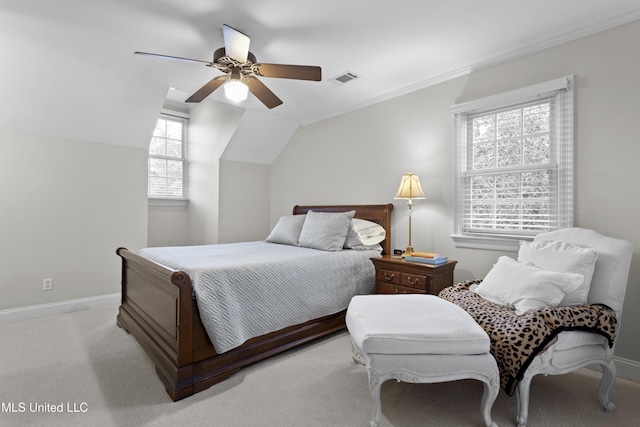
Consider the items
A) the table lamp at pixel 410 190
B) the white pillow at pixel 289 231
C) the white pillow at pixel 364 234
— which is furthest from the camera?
the white pillow at pixel 289 231

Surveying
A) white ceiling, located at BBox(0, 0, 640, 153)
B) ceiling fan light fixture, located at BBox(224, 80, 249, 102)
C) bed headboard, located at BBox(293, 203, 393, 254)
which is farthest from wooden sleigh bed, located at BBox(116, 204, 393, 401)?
white ceiling, located at BBox(0, 0, 640, 153)

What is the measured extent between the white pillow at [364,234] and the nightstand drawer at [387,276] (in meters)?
0.43

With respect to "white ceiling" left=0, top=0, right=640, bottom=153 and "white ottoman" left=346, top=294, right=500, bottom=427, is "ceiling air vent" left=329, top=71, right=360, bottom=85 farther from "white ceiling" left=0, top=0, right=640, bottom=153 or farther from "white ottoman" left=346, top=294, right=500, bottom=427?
"white ottoman" left=346, top=294, right=500, bottom=427

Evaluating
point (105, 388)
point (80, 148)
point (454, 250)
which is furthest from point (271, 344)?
point (80, 148)

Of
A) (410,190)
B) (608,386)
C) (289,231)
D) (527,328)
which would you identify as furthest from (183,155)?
(608,386)

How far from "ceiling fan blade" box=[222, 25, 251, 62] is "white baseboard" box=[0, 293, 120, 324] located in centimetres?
327

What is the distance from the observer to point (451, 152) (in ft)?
10.3

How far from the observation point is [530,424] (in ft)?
5.76

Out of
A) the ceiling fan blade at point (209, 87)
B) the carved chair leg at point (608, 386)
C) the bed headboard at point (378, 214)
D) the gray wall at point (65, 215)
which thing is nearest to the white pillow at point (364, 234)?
the bed headboard at point (378, 214)

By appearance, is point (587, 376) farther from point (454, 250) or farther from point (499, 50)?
point (499, 50)

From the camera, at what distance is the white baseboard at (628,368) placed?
2215mm

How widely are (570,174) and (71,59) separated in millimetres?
4281

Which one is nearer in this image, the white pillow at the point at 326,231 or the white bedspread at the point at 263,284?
the white bedspread at the point at 263,284

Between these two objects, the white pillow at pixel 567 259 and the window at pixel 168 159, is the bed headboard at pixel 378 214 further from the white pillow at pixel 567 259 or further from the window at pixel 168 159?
the window at pixel 168 159
